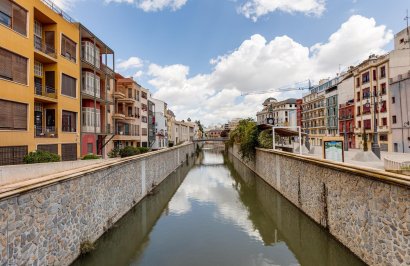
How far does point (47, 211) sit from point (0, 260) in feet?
8.05

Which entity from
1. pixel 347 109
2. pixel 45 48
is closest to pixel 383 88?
pixel 347 109

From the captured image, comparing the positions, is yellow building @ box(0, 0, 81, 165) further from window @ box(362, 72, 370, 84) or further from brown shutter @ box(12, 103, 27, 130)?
window @ box(362, 72, 370, 84)

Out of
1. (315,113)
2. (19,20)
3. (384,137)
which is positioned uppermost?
(19,20)

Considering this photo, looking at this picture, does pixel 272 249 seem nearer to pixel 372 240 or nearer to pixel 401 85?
pixel 372 240

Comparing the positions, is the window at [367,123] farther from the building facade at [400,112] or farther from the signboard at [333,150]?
the signboard at [333,150]

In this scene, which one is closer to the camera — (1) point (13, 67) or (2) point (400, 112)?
(1) point (13, 67)

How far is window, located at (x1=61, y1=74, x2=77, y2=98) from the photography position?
2258cm

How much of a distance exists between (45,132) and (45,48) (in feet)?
23.1

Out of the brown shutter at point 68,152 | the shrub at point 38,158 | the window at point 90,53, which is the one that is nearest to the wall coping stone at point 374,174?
the shrub at point 38,158

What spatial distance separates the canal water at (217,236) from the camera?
1166cm

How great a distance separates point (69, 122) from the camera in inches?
937

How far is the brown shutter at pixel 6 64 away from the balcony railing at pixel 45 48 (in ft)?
13.2

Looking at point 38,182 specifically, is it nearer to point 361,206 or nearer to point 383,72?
point 361,206

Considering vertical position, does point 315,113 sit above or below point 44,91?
above
